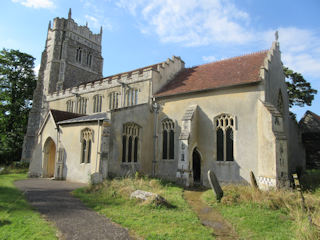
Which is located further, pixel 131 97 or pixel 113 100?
pixel 113 100

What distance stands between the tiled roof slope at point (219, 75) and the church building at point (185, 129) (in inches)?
3.1

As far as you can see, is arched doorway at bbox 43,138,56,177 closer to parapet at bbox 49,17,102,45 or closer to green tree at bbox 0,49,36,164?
green tree at bbox 0,49,36,164

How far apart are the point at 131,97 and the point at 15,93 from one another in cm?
2245

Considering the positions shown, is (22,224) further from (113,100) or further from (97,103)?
(97,103)

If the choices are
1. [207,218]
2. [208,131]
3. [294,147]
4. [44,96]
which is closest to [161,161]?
[208,131]

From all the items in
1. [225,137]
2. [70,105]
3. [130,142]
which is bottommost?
[130,142]

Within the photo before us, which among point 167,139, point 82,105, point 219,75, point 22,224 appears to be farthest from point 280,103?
point 82,105

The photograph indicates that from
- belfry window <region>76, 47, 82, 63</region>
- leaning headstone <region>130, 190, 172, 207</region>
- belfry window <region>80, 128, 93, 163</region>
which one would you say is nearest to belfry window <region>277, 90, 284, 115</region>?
leaning headstone <region>130, 190, 172, 207</region>

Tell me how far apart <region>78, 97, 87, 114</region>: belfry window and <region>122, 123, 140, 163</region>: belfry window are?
9.39 meters

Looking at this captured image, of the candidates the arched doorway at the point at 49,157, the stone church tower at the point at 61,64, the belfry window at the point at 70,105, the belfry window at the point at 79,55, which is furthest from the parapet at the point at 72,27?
the arched doorway at the point at 49,157

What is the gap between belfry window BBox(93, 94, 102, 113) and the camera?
2228cm

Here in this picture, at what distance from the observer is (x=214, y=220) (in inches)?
299

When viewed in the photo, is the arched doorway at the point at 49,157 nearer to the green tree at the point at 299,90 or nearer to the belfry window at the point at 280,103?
the belfry window at the point at 280,103

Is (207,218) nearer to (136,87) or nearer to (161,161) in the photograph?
(161,161)
